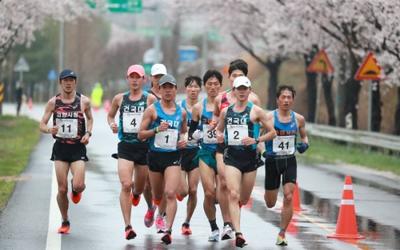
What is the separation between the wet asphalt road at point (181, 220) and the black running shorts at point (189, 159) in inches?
32.7

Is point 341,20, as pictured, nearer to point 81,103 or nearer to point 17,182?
point 17,182

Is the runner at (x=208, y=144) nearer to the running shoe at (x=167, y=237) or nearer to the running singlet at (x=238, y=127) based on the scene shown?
the running singlet at (x=238, y=127)

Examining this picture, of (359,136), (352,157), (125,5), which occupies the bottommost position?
(352,157)

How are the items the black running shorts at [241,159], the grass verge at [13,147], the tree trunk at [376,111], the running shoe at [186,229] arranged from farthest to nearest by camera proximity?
the tree trunk at [376,111] < the grass verge at [13,147] < the running shoe at [186,229] < the black running shorts at [241,159]

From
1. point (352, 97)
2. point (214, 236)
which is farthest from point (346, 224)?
point (352, 97)

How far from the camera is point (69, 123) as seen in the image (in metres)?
16.3

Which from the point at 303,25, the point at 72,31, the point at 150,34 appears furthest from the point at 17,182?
the point at 150,34

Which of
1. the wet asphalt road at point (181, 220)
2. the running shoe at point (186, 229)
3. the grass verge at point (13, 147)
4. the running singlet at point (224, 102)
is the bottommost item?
the grass verge at point (13, 147)

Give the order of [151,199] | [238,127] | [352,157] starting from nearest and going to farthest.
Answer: [238,127] < [151,199] < [352,157]

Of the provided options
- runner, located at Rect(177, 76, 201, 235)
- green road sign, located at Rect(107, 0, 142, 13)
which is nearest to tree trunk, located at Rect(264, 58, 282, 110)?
green road sign, located at Rect(107, 0, 142, 13)

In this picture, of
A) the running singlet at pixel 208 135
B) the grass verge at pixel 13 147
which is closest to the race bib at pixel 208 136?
the running singlet at pixel 208 135

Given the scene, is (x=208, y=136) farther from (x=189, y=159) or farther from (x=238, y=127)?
(x=238, y=127)

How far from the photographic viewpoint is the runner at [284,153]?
15.7m

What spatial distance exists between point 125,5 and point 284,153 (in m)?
44.0
